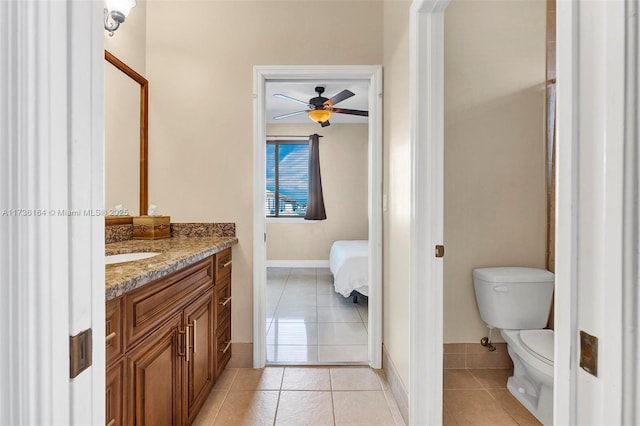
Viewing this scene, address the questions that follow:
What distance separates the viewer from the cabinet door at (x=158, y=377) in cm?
112

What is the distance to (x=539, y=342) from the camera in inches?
69.4

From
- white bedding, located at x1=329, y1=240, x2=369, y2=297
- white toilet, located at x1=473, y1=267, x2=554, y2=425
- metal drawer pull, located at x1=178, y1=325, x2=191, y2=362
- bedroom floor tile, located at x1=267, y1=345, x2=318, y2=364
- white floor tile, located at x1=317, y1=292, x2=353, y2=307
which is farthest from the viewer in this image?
white floor tile, located at x1=317, y1=292, x2=353, y2=307

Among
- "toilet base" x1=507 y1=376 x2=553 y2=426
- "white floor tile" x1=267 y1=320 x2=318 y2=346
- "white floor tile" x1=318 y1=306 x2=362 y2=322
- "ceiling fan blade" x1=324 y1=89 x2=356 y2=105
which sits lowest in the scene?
"white floor tile" x1=267 y1=320 x2=318 y2=346

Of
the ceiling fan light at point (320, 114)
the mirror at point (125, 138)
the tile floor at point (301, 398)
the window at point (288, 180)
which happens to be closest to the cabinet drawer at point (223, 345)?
the tile floor at point (301, 398)

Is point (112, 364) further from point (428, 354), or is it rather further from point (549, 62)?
point (549, 62)

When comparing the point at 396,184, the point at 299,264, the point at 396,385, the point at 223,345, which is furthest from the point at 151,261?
the point at 299,264

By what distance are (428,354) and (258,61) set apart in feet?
7.16

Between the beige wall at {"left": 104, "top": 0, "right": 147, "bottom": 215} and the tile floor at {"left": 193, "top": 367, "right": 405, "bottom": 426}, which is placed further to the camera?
the beige wall at {"left": 104, "top": 0, "right": 147, "bottom": 215}

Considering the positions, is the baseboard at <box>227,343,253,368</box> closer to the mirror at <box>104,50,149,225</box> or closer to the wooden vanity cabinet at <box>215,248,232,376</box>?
the wooden vanity cabinet at <box>215,248,232,376</box>

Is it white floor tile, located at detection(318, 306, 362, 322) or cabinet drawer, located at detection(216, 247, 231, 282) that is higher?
cabinet drawer, located at detection(216, 247, 231, 282)

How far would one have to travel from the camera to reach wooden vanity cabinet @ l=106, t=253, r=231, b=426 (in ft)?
3.45

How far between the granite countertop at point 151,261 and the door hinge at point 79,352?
0.49 metres

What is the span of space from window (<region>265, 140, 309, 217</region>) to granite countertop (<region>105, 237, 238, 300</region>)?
3.58 metres

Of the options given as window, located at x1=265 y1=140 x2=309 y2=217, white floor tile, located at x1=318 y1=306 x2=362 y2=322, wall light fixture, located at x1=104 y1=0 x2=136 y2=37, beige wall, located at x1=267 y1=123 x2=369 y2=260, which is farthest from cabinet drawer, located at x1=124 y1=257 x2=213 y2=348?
window, located at x1=265 y1=140 x2=309 y2=217
